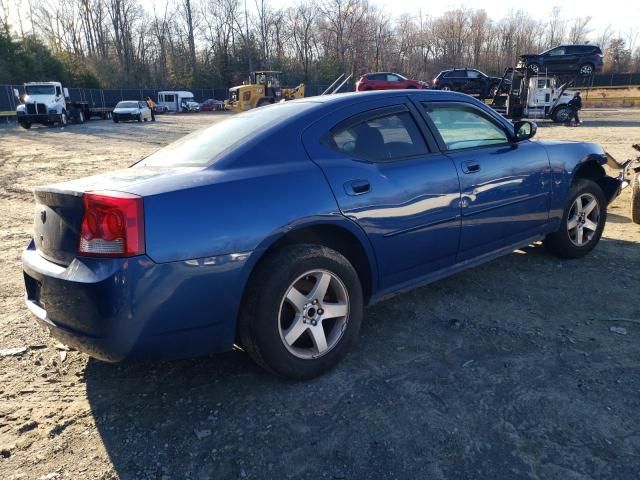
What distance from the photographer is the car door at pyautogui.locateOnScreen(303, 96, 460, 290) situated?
2873mm

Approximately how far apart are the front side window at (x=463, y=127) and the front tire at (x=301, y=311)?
140 centimetres

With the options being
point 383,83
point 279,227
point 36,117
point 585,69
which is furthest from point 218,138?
point 36,117

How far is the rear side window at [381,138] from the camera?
9.90 feet

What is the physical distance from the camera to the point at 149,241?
219cm

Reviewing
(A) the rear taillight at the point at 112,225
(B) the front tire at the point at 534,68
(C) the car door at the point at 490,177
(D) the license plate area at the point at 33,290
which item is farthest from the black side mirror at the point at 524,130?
(B) the front tire at the point at 534,68

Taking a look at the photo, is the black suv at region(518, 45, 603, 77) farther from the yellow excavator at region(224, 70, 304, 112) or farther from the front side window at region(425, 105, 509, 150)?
the front side window at region(425, 105, 509, 150)

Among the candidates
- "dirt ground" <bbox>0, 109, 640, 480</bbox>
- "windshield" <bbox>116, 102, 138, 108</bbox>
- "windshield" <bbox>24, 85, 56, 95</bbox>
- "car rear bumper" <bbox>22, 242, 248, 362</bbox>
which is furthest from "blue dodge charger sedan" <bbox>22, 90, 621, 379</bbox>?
"windshield" <bbox>116, 102, 138, 108</bbox>

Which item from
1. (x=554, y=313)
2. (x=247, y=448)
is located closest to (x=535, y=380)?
(x=554, y=313)

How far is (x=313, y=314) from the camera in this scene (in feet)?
8.96

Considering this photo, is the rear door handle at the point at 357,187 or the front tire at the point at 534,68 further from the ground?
the front tire at the point at 534,68

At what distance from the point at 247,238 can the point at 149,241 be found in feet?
1.52

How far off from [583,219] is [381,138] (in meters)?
2.51

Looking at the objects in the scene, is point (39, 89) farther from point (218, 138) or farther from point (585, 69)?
point (218, 138)

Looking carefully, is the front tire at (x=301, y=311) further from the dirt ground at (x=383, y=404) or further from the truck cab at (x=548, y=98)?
the truck cab at (x=548, y=98)
